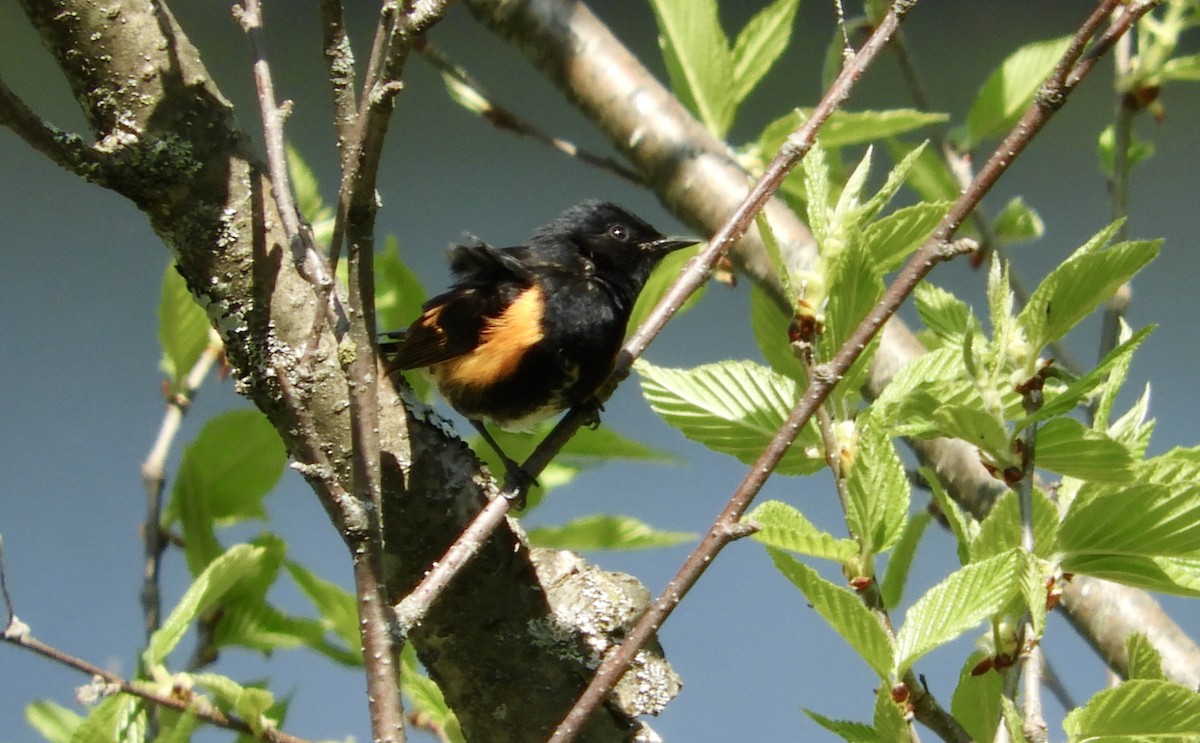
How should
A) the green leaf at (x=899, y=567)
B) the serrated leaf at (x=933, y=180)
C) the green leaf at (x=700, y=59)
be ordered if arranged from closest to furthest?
the green leaf at (x=899, y=567), the green leaf at (x=700, y=59), the serrated leaf at (x=933, y=180)

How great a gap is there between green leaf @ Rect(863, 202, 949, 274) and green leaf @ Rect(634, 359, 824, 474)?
129 mm

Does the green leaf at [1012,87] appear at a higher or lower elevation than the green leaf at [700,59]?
higher

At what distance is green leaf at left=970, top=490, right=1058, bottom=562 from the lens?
83cm

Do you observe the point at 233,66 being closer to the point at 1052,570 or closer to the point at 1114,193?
the point at 1114,193

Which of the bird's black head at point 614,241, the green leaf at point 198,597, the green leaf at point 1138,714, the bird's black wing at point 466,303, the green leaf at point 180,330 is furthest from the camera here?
the bird's black head at point 614,241

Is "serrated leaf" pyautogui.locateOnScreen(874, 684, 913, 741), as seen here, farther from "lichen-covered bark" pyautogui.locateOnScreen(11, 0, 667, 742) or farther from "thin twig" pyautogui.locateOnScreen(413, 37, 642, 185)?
"thin twig" pyautogui.locateOnScreen(413, 37, 642, 185)

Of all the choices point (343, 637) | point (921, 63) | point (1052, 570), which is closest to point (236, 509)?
point (343, 637)

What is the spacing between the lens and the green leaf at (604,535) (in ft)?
5.16

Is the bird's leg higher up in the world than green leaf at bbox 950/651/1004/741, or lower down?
higher up

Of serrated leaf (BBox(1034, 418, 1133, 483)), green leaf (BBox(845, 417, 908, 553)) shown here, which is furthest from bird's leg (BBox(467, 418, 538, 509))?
serrated leaf (BBox(1034, 418, 1133, 483))

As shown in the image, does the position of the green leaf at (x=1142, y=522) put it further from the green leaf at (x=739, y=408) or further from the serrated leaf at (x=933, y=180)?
the serrated leaf at (x=933, y=180)

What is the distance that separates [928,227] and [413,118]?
3236 mm

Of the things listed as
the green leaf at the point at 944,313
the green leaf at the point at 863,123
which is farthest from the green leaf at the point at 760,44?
the green leaf at the point at 944,313

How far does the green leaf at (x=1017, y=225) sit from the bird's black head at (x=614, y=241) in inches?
22.6
